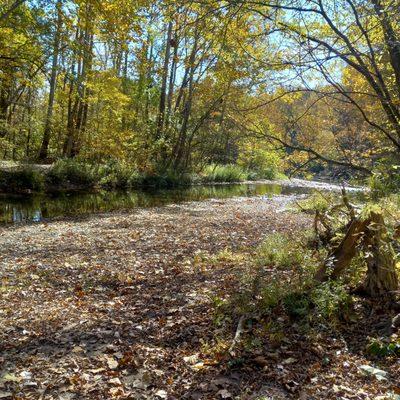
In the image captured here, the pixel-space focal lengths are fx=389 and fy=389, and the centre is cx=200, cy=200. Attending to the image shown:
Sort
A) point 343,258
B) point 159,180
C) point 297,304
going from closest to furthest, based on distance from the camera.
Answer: point 297,304 → point 343,258 → point 159,180

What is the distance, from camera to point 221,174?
36062mm

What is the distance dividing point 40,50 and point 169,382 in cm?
1469

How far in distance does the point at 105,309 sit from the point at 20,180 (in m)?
15.8

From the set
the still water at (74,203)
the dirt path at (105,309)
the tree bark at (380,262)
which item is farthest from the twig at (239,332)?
the still water at (74,203)

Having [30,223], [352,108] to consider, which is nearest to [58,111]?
[30,223]

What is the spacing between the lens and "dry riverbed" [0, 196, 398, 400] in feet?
12.3

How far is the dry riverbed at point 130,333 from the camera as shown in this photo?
148 inches

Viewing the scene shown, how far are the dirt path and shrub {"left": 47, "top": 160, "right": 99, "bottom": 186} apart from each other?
10192 millimetres

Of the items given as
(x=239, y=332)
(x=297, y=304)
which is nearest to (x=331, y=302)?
(x=297, y=304)

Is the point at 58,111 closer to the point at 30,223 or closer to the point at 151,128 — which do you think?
the point at 151,128

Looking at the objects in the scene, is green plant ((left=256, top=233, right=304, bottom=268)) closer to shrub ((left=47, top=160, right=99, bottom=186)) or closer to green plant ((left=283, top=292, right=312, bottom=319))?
green plant ((left=283, top=292, right=312, bottom=319))

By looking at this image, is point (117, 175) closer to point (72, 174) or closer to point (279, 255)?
point (72, 174)

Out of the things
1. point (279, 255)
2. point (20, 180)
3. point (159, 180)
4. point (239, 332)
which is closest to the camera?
point (239, 332)

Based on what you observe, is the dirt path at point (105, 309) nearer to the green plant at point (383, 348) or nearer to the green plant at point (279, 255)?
the green plant at point (279, 255)
